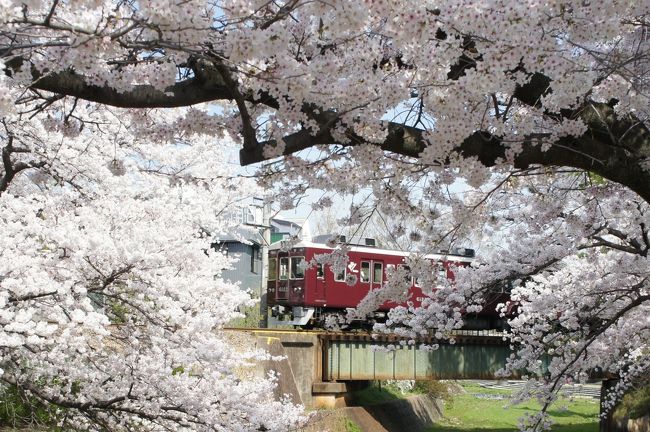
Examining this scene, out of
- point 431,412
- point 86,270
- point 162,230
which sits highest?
point 162,230

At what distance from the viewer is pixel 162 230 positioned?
7844mm

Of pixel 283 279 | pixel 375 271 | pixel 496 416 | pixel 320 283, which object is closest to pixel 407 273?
pixel 320 283

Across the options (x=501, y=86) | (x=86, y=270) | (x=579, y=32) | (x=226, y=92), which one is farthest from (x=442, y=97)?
(x=86, y=270)

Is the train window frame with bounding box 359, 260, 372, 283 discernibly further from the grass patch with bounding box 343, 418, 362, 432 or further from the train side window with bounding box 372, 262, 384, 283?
the grass patch with bounding box 343, 418, 362, 432

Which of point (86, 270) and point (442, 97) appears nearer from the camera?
point (442, 97)

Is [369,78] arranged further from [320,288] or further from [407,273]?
[320,288]

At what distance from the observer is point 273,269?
75.9 ft

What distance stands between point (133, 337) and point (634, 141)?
194 inches

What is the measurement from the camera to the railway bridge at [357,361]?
17.8m

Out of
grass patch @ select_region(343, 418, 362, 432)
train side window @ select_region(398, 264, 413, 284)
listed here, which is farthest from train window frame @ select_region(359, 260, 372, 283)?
train side window @ select_region(398, 264, 413, 284)

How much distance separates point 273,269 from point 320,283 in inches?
111

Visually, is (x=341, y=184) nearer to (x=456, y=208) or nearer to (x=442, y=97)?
(x=456, y=208)

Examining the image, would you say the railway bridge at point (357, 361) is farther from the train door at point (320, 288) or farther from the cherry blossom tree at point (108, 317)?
the cherry blossom tree at point (108, 317)

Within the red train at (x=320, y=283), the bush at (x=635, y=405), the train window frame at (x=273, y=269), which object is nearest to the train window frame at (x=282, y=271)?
the red train at (x=320, y=283)
